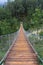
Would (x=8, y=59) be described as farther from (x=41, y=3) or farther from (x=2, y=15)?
(x=41, y=3)

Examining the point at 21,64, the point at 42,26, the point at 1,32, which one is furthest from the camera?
Answer: the point at 42,26

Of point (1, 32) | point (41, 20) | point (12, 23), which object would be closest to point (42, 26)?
point (41, 20)

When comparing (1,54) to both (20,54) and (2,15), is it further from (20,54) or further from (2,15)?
(2,15)

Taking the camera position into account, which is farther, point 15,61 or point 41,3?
point 41,3

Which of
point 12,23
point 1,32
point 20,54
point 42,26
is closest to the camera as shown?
point 20,54

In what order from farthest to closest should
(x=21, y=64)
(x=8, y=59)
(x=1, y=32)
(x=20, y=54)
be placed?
(x=1, y=32)
(x=20, y=54)
(x=8, y=59)
(x=21, y=64)

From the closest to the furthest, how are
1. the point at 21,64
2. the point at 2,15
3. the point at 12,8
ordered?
the point at 21,64
the point at 2,15
the point at 12,8

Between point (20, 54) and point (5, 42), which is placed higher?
point (5, 42)

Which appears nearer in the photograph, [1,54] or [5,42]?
[1,54]

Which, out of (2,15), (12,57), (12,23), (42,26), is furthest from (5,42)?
(2,15)

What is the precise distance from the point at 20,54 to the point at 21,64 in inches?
53.3

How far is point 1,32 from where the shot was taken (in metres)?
13.2

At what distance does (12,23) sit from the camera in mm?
19734

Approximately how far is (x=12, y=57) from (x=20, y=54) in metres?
0.55
